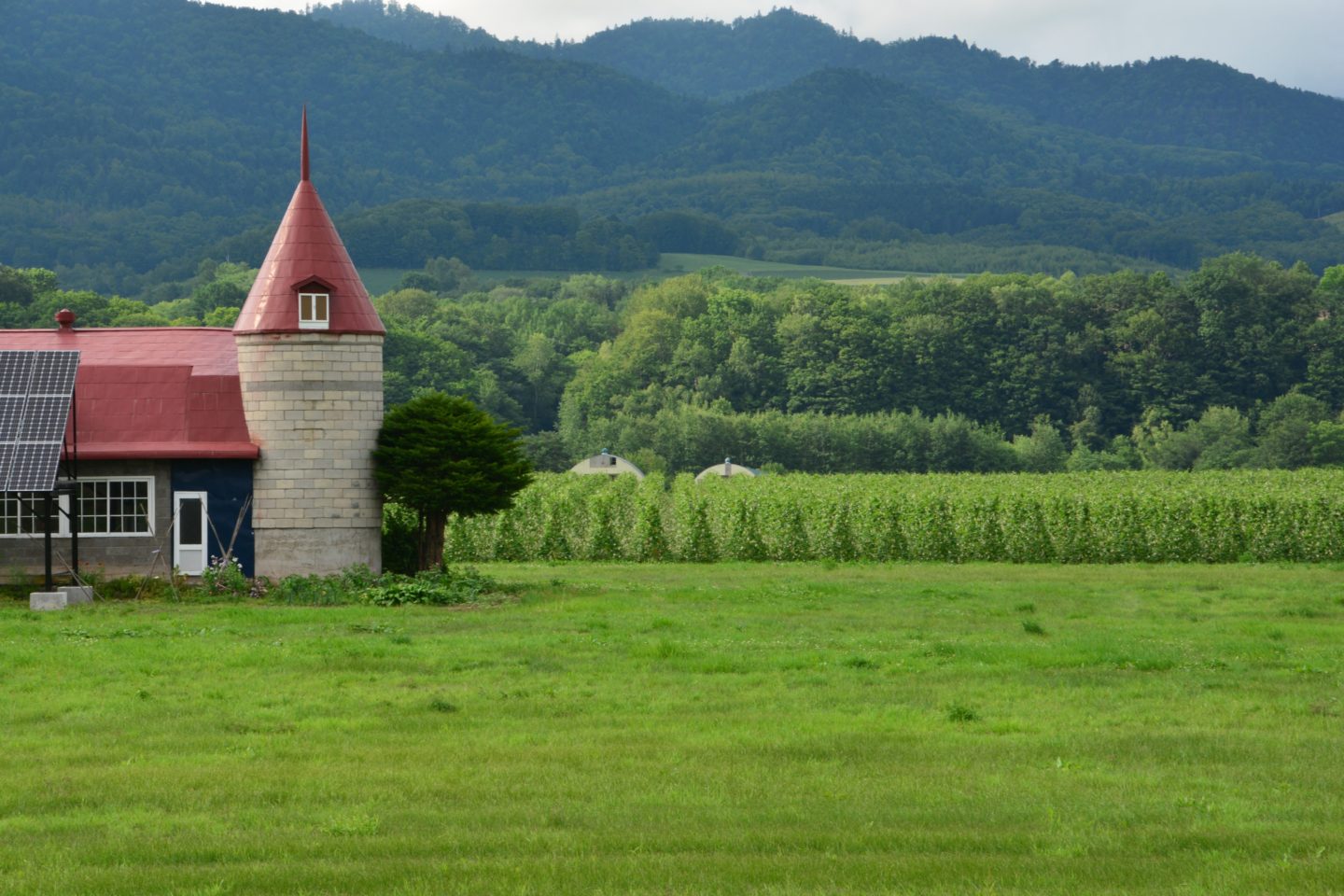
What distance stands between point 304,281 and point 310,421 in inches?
97.1

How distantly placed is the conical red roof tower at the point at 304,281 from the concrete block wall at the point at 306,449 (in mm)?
264

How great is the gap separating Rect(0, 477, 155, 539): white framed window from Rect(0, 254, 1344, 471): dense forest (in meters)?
71.8

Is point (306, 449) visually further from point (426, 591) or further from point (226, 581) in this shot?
point (426, 591)

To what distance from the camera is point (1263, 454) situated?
104 metres

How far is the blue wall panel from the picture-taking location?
30109mm

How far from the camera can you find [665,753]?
1518 centimetres

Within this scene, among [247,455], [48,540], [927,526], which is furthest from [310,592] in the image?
[927,526]

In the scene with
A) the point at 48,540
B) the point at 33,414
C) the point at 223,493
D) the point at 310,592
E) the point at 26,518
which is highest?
the point at 33,414

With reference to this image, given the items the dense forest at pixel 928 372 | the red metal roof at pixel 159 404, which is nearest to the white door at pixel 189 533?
the red metal roof at pixel 159 404

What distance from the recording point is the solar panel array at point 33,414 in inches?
1046

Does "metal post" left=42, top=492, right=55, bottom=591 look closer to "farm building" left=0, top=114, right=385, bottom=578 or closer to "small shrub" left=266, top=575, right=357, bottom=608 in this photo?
"farm building" left=0, top=114, right=385, bottom=578

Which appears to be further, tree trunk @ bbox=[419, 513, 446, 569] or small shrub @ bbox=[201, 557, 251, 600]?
tree trunk @ bbox=[419, 513, 446, 569]

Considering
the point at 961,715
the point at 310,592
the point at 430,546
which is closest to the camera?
the point at 961,715

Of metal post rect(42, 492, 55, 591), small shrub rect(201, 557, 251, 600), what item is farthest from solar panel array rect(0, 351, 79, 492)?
small shrub rect(201, 557, 251, 600)
